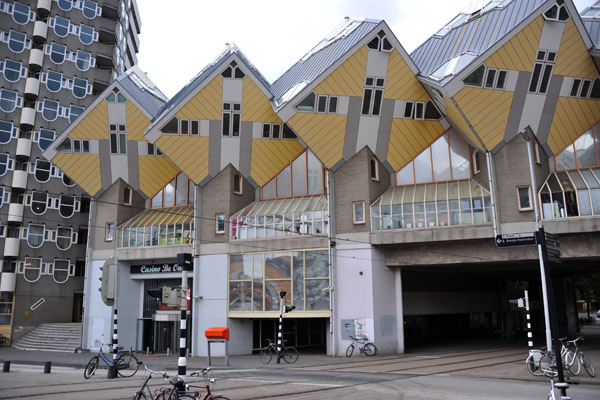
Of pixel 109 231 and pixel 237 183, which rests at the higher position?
pixel 237 183

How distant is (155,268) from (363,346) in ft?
53.1

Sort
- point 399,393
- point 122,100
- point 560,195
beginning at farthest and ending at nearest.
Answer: point 122,100 → point 560,195 → point 399,393

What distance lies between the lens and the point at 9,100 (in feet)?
154

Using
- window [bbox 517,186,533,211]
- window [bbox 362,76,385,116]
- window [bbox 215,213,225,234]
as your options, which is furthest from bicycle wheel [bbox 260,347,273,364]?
window [bbox 517,186,533,211]

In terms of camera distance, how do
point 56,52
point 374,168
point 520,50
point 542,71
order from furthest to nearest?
point 56,52 → point 374,168 → point 542,71 → point 520,50

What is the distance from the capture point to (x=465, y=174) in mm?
32062

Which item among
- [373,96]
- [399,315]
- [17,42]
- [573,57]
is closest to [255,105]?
[373,96]

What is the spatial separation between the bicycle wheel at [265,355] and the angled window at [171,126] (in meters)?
15.1

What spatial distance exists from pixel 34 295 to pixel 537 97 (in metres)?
41.7

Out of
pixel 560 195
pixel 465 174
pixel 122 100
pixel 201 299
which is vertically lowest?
pixel 201 299

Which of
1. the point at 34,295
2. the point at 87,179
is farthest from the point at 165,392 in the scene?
the point at 34,295

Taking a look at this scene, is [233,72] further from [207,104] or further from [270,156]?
[270,156]

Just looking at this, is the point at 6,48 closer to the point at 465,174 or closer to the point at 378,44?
the point at 378,44

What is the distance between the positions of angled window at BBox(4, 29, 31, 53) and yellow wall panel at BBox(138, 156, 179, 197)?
19.6 m
